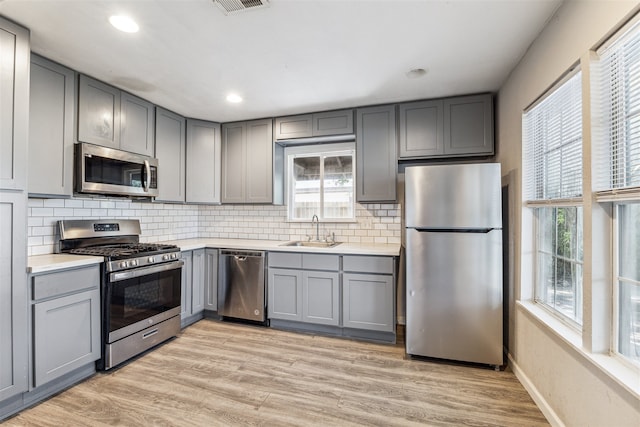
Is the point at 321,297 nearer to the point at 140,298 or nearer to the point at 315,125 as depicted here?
the point at 140,298

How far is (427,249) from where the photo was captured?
2562mm

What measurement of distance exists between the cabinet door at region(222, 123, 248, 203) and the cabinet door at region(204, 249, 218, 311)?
29.9 inches

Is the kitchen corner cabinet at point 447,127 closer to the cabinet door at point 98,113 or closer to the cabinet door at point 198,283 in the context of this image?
the cabinet door at point 198,283

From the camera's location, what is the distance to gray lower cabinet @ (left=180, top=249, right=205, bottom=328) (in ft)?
10.8

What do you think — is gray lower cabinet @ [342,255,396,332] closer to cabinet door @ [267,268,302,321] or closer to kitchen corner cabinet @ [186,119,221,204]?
cabinet door @ [267,268,302,321]

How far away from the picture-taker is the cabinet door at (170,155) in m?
3.33

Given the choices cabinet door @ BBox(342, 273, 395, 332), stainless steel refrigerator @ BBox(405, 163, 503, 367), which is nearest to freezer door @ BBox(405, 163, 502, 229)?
stainless steel refrigerator @ BBox(405, 163, 503, 367)

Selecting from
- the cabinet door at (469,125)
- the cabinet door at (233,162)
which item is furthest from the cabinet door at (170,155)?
the cabinet door at (469,125)

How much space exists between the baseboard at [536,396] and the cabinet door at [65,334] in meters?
3.19

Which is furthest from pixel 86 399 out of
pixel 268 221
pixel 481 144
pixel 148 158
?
pixel 481 144

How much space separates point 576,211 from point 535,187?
A: 480 mm

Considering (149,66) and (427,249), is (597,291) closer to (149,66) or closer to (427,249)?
(427,249)

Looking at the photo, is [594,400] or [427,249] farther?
[427,249]

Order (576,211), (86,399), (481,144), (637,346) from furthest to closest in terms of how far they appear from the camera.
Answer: (481,144)
(86,399)
(576,211)
(637,346)
